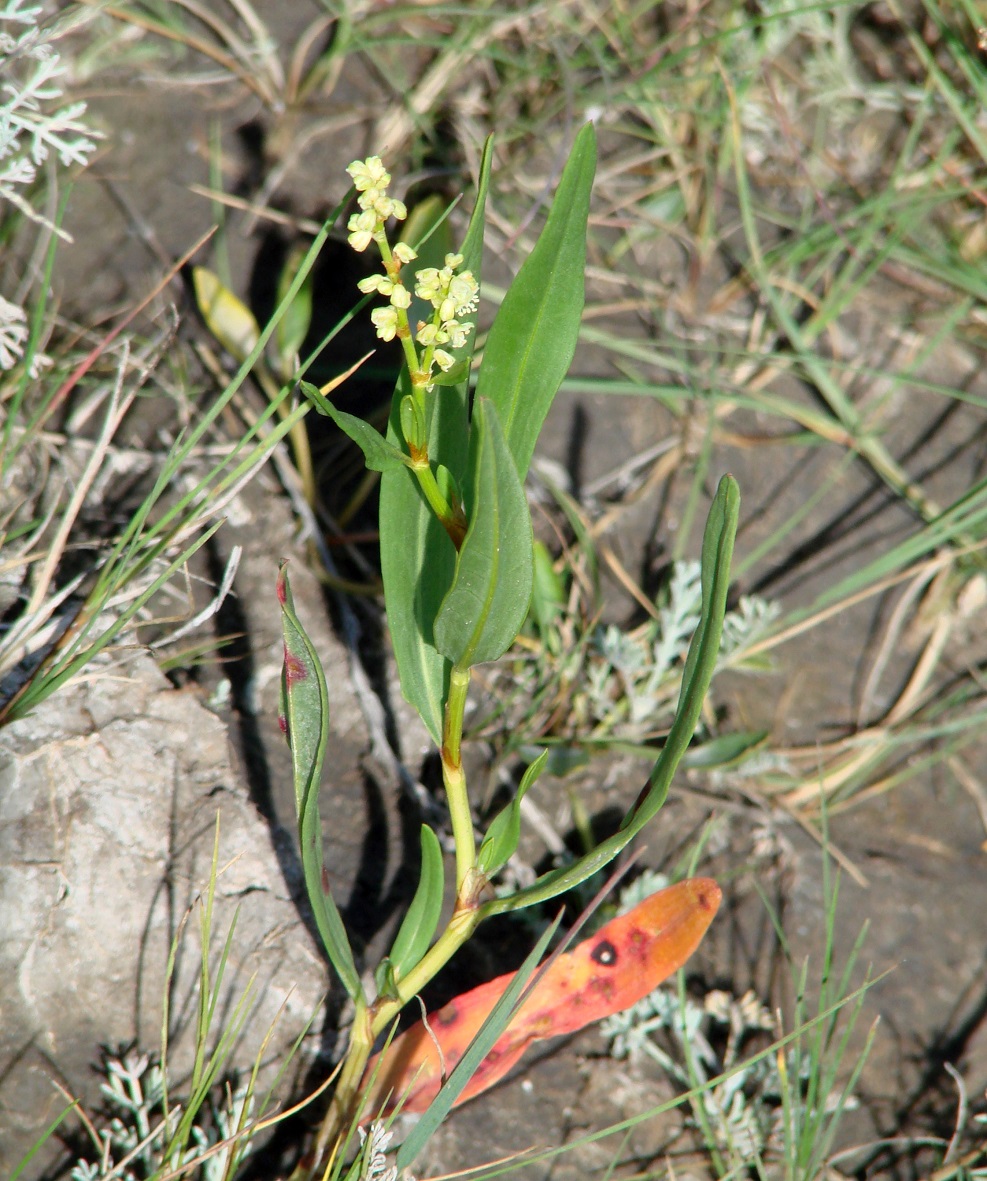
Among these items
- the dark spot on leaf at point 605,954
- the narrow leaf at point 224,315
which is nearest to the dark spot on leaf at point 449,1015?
the dark spot on leaf at point 605,954

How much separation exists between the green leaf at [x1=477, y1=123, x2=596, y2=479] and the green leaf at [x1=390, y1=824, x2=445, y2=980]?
52cm

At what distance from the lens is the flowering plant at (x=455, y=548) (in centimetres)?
101

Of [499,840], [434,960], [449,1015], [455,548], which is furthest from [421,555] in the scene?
[449,1015]

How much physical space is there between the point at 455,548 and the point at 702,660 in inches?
13.9

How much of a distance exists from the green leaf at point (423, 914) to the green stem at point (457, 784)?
0.03 meters

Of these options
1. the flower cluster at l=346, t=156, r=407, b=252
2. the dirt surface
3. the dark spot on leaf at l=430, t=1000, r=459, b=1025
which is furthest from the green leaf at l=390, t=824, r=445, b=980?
the flower cluster at l=346, t=156, r=407, b=252

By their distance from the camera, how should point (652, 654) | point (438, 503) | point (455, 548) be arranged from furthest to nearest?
point (652, 654), point (455, 548), point (438, 503)

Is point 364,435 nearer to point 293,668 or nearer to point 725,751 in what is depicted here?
point 293,668

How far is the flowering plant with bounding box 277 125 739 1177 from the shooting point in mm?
1008

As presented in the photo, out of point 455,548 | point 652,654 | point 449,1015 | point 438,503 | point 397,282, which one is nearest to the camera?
point 397,282

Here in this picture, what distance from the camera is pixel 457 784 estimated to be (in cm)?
129

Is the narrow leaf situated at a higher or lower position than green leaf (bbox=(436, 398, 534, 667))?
higher

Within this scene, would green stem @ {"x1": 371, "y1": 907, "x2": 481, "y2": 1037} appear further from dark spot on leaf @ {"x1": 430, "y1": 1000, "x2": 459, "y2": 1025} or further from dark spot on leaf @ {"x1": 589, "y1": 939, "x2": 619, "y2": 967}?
dark spot on leaf @ {"x1": 589, "y1": 939, "x2": 619, "y2": 967}

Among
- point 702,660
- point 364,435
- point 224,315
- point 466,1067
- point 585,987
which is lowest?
point 585,987
